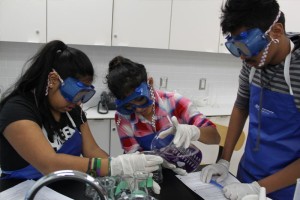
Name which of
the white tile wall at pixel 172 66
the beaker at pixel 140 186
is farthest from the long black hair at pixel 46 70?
the white tile wall at pixel 172 66

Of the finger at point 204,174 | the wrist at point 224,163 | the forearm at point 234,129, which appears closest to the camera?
Result: the finger at point 204,174

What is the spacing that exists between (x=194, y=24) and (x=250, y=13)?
80.5 inches

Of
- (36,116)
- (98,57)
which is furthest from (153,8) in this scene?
(36,116)

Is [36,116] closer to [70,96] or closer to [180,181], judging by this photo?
[70,96]

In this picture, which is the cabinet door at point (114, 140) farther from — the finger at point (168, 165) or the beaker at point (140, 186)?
the beaker at point (140, 186)

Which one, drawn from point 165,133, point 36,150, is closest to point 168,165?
point 165,133

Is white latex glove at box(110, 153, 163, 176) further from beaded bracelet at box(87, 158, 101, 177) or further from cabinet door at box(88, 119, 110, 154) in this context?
cabinet door at box(88, 119, 110, 154)

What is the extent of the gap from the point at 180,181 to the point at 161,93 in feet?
1.84

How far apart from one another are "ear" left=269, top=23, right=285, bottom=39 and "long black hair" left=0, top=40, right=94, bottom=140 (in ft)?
2.72

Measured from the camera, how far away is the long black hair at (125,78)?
1.48 metres

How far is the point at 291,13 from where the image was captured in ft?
11.8

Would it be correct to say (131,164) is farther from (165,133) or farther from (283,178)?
(283,178)

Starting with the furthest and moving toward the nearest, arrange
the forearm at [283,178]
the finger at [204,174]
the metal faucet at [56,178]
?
the finger at [204,174] → the forearm at [283,178] → the metal faucet at [56,178]

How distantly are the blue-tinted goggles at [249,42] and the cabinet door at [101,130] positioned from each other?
193cm
